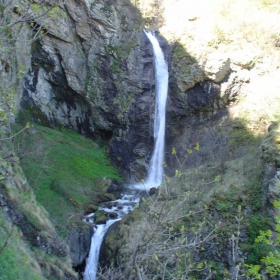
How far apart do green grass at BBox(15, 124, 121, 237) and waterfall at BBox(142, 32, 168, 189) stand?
2.79 meters

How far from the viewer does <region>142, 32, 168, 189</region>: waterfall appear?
74.3 ft

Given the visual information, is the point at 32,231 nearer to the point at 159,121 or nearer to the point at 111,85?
the point at 159,121

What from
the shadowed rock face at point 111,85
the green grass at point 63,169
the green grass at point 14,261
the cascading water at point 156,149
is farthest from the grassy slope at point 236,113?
the green grass at point 14,261

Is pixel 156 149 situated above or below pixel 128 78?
below

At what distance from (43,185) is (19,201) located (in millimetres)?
7813

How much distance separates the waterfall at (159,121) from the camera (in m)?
22.7

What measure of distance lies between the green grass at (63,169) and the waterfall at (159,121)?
9.14 feet

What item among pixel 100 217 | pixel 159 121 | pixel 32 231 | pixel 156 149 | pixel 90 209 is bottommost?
pixel 100 217

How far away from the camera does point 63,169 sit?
2016 centimetres

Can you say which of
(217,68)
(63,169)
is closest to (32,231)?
(63,169)

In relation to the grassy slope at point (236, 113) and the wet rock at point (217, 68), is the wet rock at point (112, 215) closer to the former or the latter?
the grassy slope at point (236, 113)

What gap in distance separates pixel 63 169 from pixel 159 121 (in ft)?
26.7

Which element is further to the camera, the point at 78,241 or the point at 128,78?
the point at 128,78

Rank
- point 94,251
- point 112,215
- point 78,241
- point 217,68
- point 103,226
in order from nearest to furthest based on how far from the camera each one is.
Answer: point 78,241 < point 94,251 < point 103,226 < point 112,215 < point 217,68
